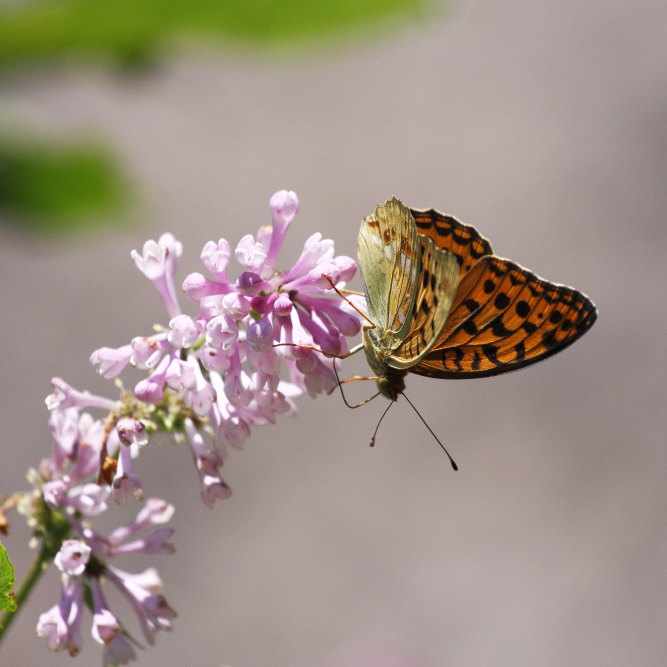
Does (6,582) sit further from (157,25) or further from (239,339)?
Result: (157,25)

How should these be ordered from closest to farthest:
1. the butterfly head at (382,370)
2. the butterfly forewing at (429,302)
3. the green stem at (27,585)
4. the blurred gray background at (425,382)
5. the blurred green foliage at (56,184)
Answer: the green stem at (27,585), the butterfly forewing at (429,302), the butterfly head at (382,370), the blurred green foliage at (56,184), the blurred gray background at (425,382)

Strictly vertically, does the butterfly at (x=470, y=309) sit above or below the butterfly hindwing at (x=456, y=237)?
below

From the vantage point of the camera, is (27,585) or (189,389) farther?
(189,389)

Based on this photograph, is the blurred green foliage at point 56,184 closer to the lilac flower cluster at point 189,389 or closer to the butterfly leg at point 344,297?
the lilac flower cluster at point 189,389

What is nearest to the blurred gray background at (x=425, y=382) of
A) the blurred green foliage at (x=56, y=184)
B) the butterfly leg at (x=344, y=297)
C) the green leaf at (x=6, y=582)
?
the blurred green foliage at (x=56, y=184)

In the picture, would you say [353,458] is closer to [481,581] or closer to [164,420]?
[481,581]

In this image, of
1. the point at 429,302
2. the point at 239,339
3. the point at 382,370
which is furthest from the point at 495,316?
the point at 239,339

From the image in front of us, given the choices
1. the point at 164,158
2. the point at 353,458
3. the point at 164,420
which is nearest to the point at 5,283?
the point at 164,158
